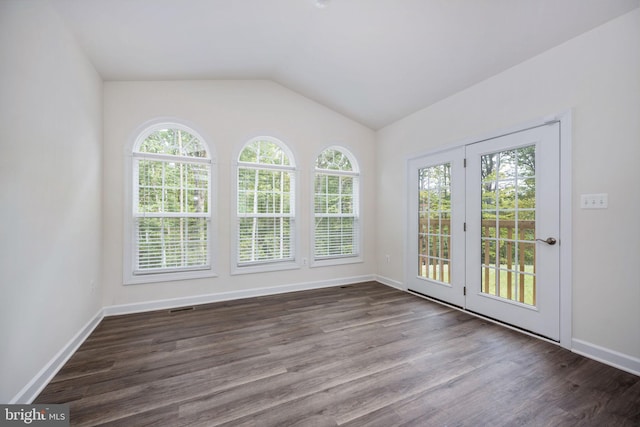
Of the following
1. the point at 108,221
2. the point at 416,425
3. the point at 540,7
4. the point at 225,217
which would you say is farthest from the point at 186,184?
the point at 540,7

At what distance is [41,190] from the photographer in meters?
1.92

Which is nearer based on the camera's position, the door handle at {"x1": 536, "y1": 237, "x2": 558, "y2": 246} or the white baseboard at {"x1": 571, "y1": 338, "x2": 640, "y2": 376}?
the white baseboard at {"x1": 571, "y1": 338, "x2": 640, "y2": 376}

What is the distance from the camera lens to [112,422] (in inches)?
60.9

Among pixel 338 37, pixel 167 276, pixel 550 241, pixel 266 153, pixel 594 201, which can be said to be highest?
pixel 338 37

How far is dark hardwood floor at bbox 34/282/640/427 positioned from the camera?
1612mm

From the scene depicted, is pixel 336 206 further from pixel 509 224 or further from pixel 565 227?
pixel 565 227

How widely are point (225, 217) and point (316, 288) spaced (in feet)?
5.93

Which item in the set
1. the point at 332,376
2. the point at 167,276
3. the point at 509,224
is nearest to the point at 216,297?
the point at 167,276

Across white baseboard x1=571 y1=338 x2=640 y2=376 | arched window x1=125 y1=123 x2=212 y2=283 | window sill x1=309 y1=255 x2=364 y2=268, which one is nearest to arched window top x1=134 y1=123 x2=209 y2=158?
arched window x1=125 y1=123 x2=212 y2=283

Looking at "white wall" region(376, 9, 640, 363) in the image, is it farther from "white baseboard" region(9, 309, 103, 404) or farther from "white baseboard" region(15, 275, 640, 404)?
"white baseboard" region(9, 309, 103, 404)

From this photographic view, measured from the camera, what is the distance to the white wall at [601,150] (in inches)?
80.7

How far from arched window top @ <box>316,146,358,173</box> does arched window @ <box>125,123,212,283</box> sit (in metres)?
1.76

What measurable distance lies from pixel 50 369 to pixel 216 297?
71.5 inches

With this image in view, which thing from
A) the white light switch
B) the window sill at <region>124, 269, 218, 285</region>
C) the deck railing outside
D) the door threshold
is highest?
the white light switch
